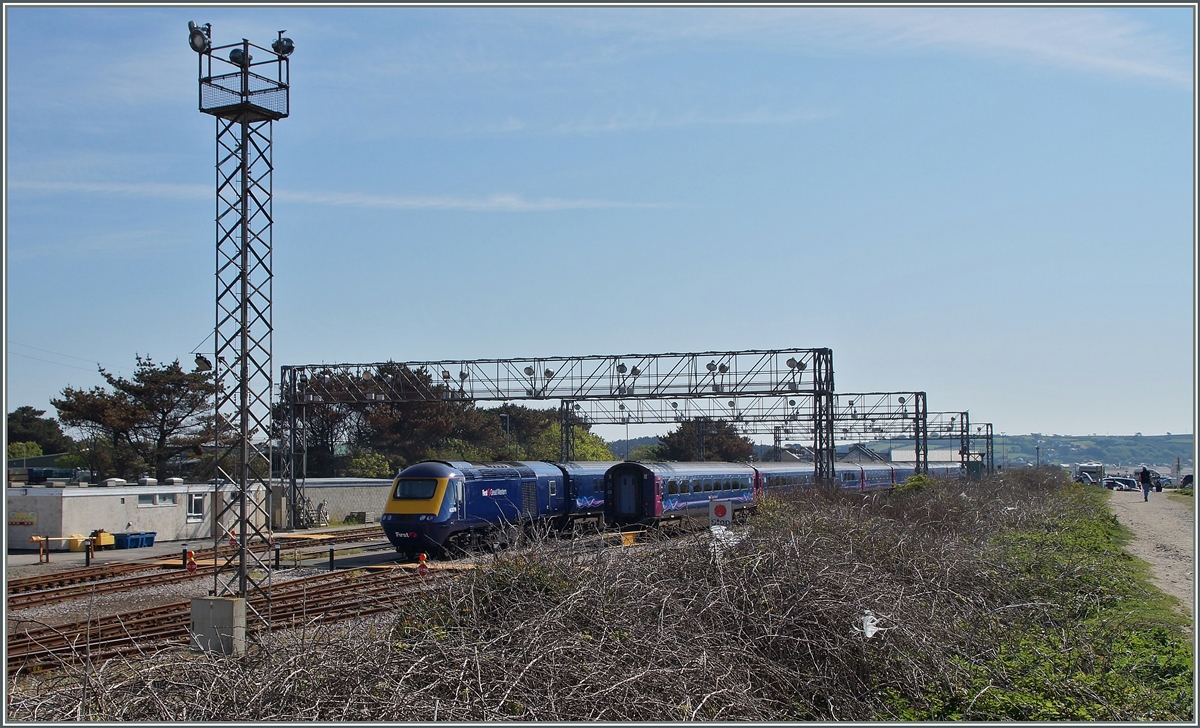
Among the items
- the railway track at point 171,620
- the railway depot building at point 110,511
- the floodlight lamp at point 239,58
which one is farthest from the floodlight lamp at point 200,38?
the railway depot building at point 110,511

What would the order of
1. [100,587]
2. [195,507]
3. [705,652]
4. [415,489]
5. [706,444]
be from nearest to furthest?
[705,652] → [100,587] → [415,489] → [195,507] → [706,444]

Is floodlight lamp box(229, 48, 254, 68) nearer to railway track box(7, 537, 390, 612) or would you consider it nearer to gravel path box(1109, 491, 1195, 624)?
railway track box(7, 537, 390, 612)

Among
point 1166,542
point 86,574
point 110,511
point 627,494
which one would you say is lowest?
point 86,574

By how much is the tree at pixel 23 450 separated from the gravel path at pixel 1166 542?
67.0 meters

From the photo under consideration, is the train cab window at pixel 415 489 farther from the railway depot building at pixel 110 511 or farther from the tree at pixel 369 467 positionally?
the tree at pixel 369 467

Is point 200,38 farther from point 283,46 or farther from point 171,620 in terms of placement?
point 171,620

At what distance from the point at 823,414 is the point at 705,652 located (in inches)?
1308

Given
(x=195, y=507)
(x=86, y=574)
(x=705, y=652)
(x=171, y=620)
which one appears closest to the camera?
(x=705, y=652)

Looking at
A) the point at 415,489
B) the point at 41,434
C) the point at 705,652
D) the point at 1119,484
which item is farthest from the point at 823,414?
the point at 41,434

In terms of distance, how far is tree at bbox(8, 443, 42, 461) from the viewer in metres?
68.8

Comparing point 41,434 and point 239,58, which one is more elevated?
point 239,58

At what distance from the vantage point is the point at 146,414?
54.5 m

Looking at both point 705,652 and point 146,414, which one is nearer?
point 705,652

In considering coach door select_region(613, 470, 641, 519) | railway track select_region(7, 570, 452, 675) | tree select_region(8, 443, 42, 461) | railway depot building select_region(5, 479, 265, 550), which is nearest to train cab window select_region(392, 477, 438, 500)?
railway track select_region(7, 570, 452, 675)
